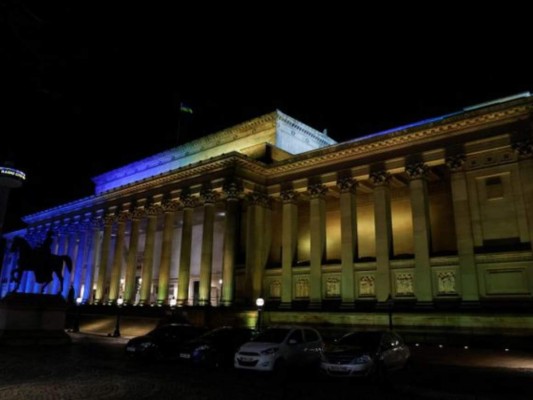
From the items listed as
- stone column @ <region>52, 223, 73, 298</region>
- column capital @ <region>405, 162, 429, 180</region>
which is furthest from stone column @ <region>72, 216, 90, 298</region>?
column capital @ <region>405, 162, 429, 180</region>

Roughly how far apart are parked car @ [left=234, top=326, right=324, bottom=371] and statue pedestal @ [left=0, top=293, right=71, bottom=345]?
12.2 metres

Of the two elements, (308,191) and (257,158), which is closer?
(308,191)

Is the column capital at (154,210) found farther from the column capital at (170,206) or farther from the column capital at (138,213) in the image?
the column capital at (170,206)

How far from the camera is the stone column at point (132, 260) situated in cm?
4019

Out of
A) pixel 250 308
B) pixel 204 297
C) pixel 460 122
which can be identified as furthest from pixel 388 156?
pixel 204 297

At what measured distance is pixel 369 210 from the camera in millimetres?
35250

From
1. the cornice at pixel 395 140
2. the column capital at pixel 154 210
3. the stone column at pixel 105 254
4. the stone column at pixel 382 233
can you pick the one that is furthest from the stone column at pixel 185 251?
the stone column at pixel 382 233

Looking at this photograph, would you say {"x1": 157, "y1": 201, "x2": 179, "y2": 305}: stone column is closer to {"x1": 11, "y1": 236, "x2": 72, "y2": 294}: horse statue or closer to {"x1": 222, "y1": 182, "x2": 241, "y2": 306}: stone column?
{"x1": 222, "y1": 182, "x2": 241, "y2": 306}: stone column

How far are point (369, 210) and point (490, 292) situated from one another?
11547mm

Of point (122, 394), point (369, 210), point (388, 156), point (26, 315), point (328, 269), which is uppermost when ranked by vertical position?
point (388, 156)

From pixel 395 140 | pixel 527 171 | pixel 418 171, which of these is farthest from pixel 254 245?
pixel 527 171

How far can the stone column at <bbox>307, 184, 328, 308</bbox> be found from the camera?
105ft

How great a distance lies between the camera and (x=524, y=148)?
83.3 ft

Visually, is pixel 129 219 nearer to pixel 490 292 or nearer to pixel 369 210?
pixel 369 210
